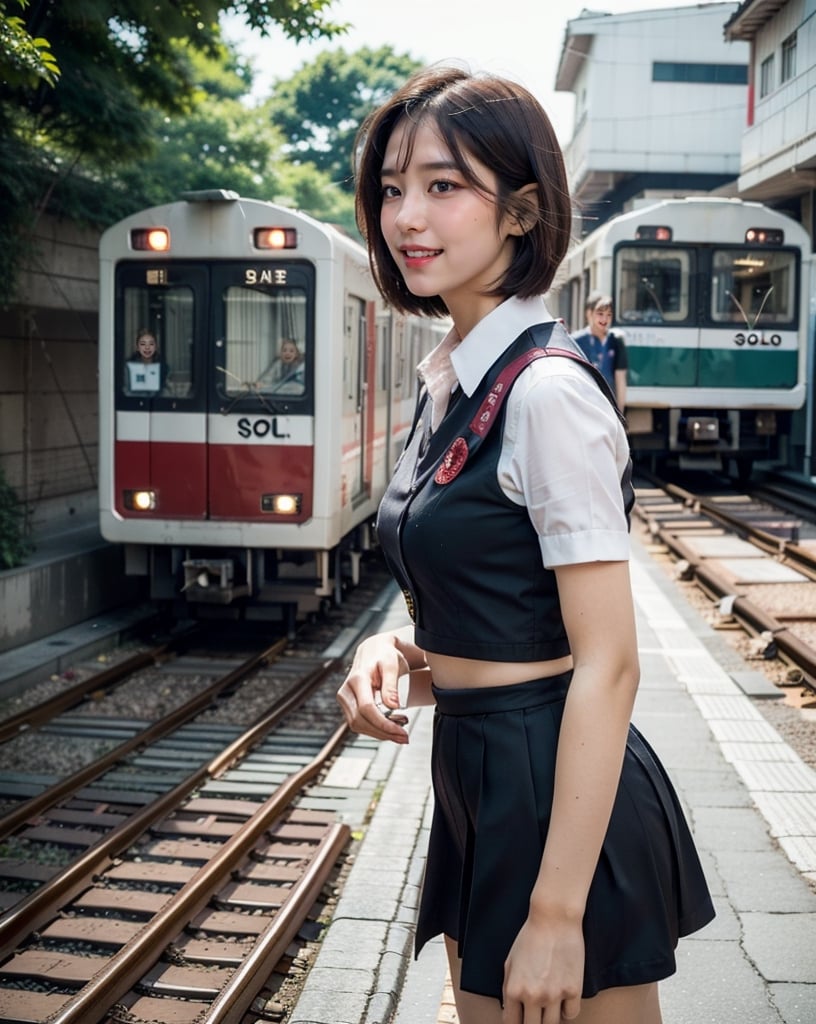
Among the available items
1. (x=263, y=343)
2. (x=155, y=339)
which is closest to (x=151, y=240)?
(x=155, y=339)

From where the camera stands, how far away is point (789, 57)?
59.4ft

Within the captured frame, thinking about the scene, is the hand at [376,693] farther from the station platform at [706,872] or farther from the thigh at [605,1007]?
the station platform at [706,872]

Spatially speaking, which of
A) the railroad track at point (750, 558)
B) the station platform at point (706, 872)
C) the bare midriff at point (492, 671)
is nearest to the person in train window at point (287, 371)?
the station platform at point (706, 872)

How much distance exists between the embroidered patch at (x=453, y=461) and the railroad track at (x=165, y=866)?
9.19 feet

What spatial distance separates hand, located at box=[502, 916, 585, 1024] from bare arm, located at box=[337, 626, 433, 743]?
436 millimetres

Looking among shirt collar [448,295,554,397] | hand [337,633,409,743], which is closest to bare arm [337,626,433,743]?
hand [337,633,409,743]

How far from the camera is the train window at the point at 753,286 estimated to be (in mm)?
16312

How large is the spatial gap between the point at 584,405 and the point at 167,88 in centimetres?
1155

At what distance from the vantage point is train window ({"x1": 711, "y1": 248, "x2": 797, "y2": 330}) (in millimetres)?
16312

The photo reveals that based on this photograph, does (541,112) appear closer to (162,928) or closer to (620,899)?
(620,899)

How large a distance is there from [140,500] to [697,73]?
85.9 feet

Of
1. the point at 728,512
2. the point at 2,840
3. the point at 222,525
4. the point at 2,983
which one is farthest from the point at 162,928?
the point at 728,512

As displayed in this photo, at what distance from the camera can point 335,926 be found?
450 cm

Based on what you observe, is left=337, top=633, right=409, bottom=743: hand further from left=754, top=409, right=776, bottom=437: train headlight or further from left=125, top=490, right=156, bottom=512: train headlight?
left=754, top=409, right=776, bottom=437: train headlight
